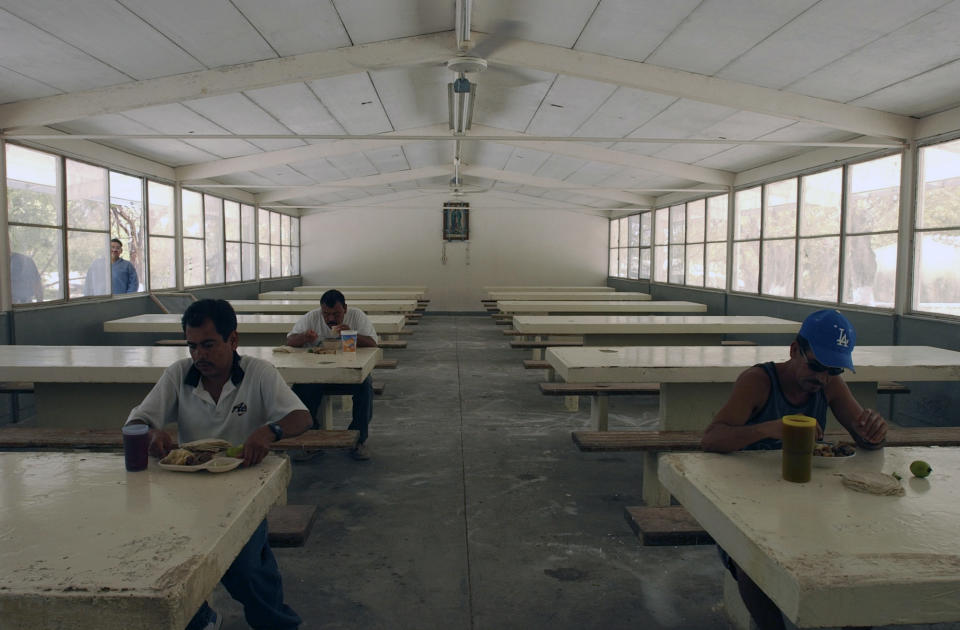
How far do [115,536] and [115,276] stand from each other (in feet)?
23.3

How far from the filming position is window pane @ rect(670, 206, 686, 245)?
1202 cm

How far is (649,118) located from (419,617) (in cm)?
625

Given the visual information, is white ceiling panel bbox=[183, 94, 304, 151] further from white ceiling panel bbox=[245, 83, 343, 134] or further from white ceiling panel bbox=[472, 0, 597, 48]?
white ceiling panel bbox=[472, 0, 597, 48]

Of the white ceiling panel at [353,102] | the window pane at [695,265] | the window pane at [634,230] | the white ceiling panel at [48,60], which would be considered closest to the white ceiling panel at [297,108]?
the white ceiling panel at [353,102]

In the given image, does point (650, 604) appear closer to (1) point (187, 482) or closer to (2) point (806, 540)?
(2) point (806, 540)

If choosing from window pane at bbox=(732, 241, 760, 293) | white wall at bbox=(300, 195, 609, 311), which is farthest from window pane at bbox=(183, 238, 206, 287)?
window pane at bbox=(732, 241, 760, 293)

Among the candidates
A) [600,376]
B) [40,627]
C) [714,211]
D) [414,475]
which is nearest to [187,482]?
[40,627]

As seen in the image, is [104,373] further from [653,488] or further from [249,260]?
[249,260]

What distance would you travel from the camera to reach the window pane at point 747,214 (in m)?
9.12

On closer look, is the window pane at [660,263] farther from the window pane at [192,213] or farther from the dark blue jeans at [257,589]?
the dark blue jeans at [257,589]

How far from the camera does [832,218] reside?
24.1 ft

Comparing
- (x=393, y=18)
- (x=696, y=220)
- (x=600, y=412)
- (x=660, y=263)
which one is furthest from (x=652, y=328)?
(x=660, y=263)

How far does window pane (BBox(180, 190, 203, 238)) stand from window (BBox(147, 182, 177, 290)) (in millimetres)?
366

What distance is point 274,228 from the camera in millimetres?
14578
